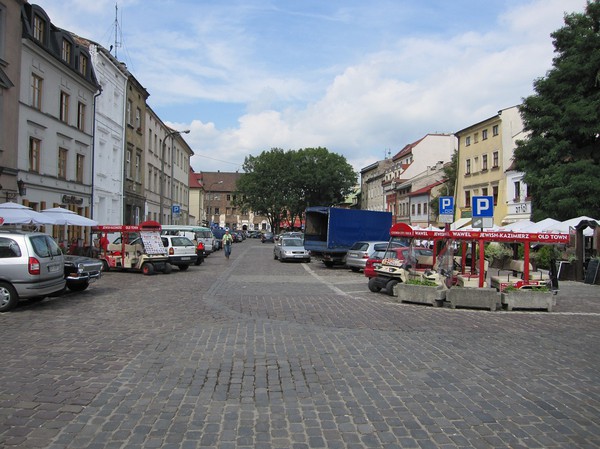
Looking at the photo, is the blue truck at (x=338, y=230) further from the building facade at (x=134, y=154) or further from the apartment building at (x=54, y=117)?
the building facade at (x=134, y=154)

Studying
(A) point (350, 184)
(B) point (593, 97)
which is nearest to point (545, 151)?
(B) point (593, 97)

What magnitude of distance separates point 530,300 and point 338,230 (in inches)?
614

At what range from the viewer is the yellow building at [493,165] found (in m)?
39.2

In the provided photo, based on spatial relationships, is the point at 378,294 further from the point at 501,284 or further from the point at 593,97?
the point at 593,97

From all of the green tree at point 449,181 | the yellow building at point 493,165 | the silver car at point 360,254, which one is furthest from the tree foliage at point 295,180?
the silver car at point 360,254

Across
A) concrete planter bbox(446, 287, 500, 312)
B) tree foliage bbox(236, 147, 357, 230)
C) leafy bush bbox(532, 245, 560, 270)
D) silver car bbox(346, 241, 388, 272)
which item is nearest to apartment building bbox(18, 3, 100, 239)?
silver car bbox(346, 241, 388, 272)

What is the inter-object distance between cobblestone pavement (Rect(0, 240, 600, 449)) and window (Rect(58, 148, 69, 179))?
16.6 meters

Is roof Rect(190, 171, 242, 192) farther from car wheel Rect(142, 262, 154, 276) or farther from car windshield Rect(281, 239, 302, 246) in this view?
car wheel Rect(142, 262, 154, 276)

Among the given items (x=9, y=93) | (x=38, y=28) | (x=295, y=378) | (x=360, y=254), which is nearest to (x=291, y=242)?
(x=360, y=254)

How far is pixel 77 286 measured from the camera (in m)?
14.6

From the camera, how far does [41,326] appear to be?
945cm

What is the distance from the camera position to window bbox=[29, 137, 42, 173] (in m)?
23.6

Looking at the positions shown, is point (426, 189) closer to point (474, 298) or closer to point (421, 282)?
point (421, 282)

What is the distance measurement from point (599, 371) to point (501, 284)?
6806mm
